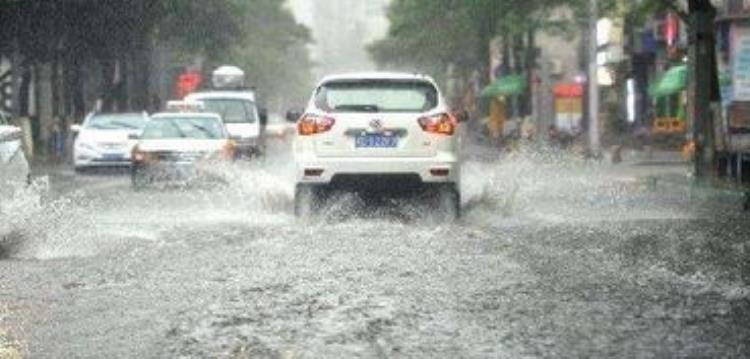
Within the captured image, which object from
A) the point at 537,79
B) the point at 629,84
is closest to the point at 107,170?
the point at 537,79

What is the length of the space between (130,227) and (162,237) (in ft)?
5.36

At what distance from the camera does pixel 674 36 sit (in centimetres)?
5141

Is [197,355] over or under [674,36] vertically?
under

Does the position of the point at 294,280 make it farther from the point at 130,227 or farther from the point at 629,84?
the point at 629,84

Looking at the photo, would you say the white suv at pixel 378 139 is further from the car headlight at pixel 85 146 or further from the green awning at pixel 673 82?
the green awning at pixel 673 82

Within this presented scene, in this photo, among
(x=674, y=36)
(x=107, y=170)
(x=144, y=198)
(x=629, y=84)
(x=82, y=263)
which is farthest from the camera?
(x=629, y=84)

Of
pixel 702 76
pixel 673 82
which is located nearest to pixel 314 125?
pixel 702 76

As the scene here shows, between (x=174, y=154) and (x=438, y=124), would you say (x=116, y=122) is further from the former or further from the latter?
(x=438, y=124)

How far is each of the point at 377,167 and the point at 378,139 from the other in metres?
0.30

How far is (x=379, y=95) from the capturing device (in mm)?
15766

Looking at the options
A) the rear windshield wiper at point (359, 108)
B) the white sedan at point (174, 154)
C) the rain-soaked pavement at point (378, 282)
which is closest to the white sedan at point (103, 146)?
the white sedan at point (174, 154)

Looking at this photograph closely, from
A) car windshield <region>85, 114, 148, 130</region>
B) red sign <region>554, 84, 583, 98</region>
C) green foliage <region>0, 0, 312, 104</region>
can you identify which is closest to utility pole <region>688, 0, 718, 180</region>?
car windshield <region>85, 114, 148, 130</region>

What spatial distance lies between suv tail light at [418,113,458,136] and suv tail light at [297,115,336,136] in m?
0.96

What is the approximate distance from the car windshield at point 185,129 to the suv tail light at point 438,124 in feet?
38.0
